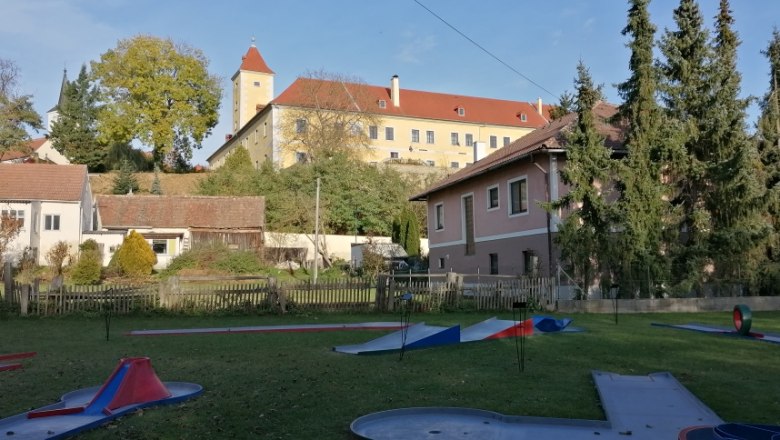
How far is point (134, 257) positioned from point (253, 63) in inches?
2231

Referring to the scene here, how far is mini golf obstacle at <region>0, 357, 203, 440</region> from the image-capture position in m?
5.75

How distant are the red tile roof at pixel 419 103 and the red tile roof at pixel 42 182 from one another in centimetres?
2695

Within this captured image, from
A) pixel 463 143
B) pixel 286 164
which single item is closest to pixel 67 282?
pixel 286 164

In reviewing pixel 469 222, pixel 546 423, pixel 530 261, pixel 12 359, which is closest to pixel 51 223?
pixel 469 222

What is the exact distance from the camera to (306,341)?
13047mm

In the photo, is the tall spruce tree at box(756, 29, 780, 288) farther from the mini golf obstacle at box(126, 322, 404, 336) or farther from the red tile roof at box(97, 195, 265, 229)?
the red tile roof at box(97, 195, 265, 229)

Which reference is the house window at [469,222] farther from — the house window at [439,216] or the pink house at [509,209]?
the house window at [439,216]

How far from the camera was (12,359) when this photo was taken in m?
10.6

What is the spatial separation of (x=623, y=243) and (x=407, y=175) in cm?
3884

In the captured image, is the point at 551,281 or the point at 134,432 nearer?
the point at 134,432

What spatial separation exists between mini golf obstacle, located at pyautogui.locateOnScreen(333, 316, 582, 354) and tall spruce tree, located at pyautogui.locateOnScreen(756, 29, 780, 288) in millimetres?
11026

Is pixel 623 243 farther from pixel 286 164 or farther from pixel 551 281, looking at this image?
pixel 286 164

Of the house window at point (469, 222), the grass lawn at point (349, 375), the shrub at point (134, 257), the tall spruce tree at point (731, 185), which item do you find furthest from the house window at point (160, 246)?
the tall spruce tree at point (731, 185)

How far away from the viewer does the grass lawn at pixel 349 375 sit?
246 inches
